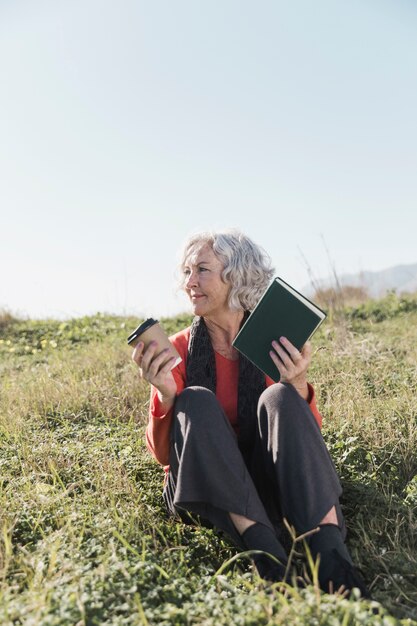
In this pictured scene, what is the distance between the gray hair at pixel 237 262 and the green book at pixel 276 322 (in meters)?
0.44

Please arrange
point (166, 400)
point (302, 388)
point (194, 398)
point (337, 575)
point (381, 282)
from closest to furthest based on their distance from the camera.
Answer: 1. point (337, 575)
2. point (194, 398)
3. point (166, 400)
4. point (302, 388)
5. point (381, 282)

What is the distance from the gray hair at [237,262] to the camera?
336cm

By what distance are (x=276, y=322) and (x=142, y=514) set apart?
3.86ft

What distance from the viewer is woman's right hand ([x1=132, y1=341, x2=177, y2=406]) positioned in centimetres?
283

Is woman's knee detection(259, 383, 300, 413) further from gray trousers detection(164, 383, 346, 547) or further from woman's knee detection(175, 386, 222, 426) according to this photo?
woman's knee detection(175, 386, 222, 426)

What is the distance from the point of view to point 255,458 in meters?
2.99

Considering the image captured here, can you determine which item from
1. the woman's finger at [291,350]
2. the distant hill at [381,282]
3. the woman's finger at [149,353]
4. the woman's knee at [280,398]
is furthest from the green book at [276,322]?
the distant hill at [381,282]

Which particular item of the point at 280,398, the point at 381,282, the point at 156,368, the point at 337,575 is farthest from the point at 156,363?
the point at 381,282

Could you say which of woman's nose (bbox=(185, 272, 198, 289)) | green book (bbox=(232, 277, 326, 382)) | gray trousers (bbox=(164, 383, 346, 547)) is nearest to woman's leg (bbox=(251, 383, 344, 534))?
gray trousers (bbox=(164, 383, 346, 547))

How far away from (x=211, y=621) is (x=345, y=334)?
5387 mm

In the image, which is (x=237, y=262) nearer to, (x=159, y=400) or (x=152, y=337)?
(x=152, y=337)

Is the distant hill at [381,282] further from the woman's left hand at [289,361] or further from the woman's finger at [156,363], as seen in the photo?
the woman's finger at [156,363]

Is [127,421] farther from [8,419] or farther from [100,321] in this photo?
[100,321]

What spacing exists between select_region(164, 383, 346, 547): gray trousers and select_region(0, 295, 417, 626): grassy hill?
0.72 feet
